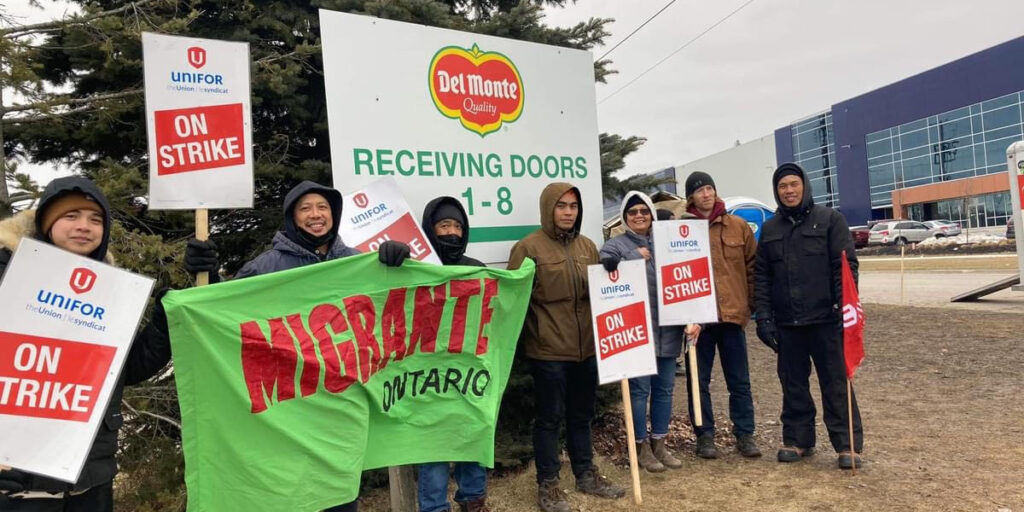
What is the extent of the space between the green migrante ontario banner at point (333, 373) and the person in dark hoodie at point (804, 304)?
7.04 ft

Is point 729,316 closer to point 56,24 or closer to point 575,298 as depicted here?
point 575,298

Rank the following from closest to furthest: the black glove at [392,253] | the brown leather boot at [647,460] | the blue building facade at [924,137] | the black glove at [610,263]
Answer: the black glove at [392,253] < the black glove at [610,263] < the brown leather boot at [647,460] < the blue building facade at [924,137]

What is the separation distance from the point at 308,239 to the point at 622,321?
82.2 inches

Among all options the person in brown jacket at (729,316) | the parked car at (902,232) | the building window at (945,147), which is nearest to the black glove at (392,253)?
the person in brown jacket at (729,316)

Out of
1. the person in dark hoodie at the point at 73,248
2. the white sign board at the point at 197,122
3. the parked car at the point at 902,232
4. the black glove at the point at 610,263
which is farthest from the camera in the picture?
the parked car at the point at 902,232

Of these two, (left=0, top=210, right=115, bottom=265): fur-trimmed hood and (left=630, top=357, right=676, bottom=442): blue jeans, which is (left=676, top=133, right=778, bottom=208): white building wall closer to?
(left=630, top=357, right=676, bottom=442): blue jeans

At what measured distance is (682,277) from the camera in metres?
4.66

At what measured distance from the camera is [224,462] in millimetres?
2873

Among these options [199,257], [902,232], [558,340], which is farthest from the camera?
[902,232]

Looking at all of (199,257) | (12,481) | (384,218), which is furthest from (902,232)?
(12,481)

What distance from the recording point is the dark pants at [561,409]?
4.04m

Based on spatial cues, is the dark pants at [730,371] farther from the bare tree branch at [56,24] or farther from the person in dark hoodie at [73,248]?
the bare tree branch at [56,24]

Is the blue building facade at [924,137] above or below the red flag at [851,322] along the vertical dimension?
above

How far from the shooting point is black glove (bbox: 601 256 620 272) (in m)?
4.11
